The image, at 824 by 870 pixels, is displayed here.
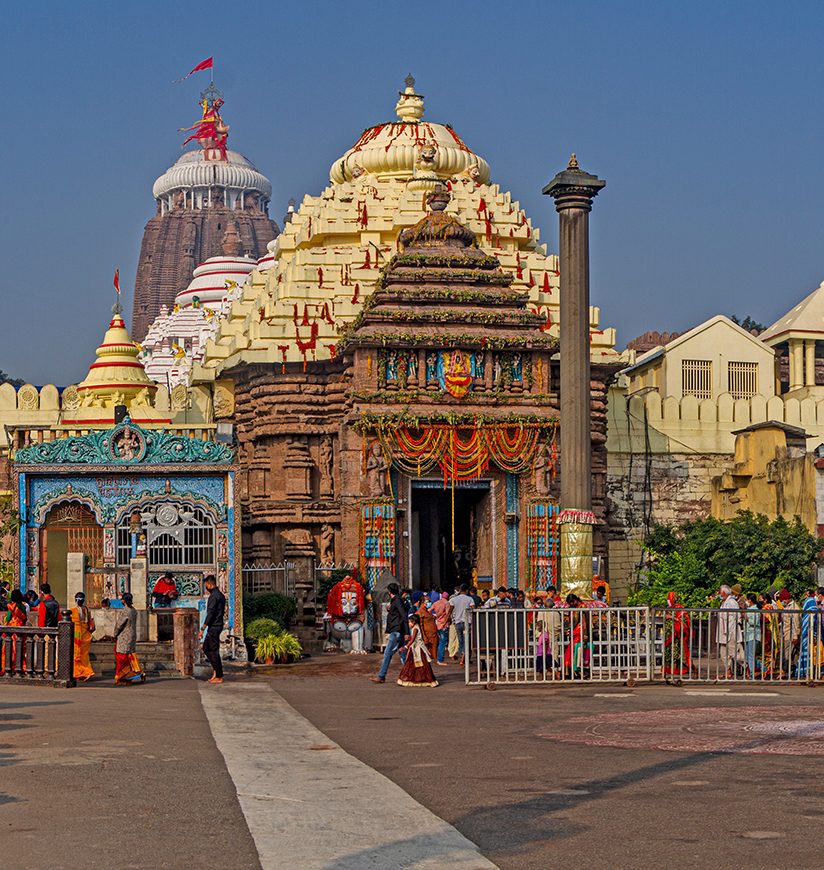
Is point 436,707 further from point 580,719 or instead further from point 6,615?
point 6,615

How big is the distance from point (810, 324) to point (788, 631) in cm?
2973

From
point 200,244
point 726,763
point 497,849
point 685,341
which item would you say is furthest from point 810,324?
point 200,244

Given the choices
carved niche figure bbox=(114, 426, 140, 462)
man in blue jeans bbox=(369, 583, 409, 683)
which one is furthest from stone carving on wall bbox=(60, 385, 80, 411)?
man in blue jeans bbox=(369, 583, 409, 683)

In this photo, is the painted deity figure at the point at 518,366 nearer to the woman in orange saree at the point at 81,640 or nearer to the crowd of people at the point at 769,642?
the crowd of people at the point at 769,642

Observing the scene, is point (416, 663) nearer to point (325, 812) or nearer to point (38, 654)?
point (38, 654)

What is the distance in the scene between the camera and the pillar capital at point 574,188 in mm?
27688

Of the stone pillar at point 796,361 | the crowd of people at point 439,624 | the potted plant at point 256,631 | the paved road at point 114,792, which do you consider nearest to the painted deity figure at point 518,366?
the crowd of people at point 439,624

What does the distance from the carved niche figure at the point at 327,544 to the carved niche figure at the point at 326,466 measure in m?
0.95

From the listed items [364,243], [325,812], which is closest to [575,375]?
[364,243]

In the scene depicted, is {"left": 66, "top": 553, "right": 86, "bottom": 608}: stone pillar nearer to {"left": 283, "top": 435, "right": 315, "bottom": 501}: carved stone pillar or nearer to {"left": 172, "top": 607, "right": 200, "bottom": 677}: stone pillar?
{"left": 172, "top": 607, "right": 200, "bottom": 677}: stone pillar

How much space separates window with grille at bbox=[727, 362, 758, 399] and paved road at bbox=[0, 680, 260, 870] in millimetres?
32768

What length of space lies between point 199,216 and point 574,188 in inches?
3934

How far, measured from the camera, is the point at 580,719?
1741 cm

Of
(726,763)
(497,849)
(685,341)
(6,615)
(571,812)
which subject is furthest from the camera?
(685,341)
